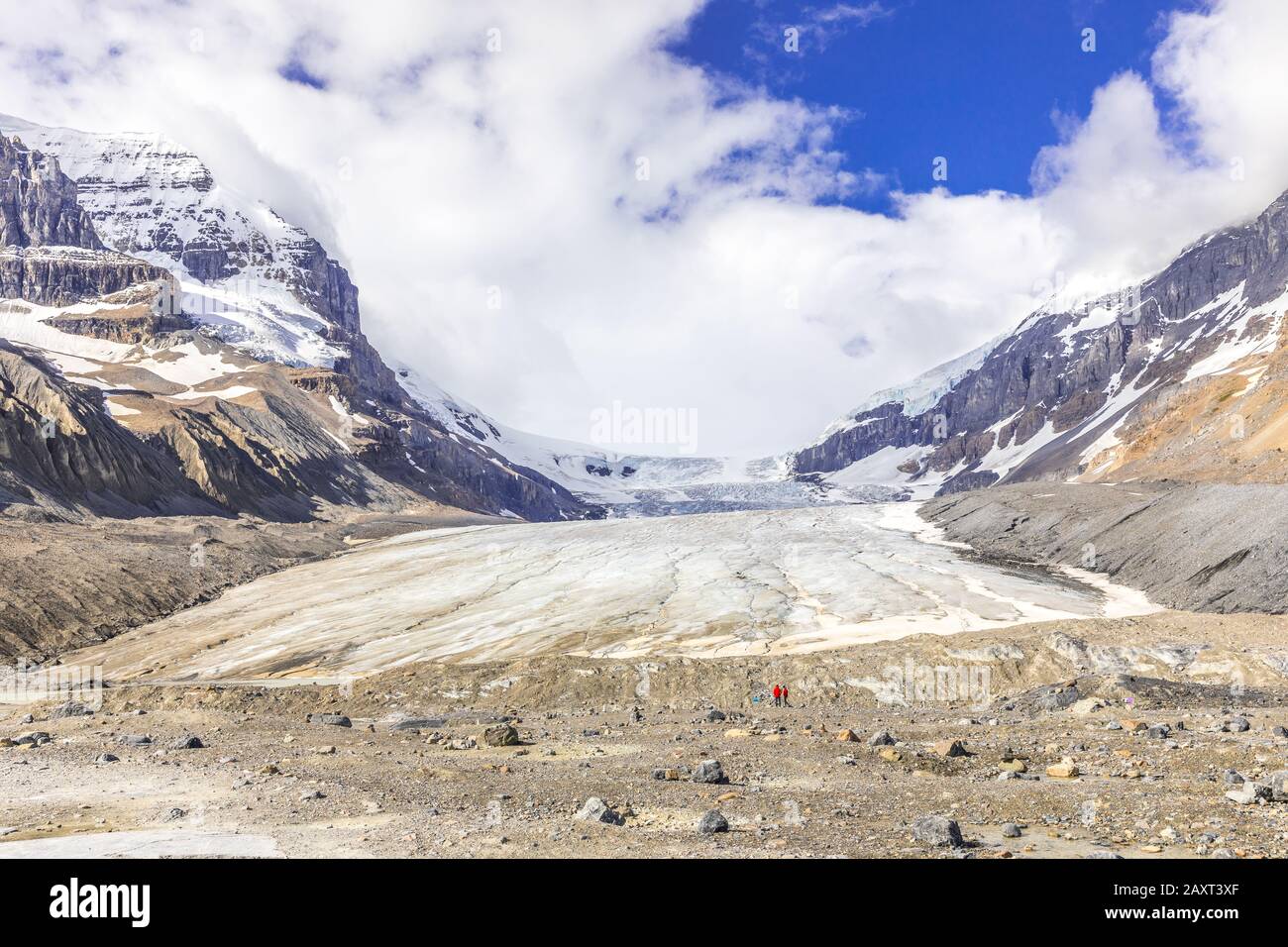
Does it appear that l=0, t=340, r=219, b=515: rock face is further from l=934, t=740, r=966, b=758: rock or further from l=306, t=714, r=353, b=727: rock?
l=934, t=740, r=966, b=758: rock

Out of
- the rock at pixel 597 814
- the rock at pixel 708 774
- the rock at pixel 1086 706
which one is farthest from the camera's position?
the rock at pixel 1086 706

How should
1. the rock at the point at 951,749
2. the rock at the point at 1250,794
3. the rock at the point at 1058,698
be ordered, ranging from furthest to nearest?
the rock at the point at 1058,698
the rock at the point at 951,749
the rock at the point at 1250,794

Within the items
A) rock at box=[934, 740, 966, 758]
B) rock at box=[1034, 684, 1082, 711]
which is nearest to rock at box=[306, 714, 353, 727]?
rock at box=[934, 740, 966, 758]

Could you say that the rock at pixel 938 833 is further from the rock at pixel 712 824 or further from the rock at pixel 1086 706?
the rock at pixel 1086 706

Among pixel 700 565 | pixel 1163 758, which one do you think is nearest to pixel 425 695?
pixel 1163 758

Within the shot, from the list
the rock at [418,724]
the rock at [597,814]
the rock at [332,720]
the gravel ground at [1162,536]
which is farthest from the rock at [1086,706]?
the gravel ground at [1162,536]

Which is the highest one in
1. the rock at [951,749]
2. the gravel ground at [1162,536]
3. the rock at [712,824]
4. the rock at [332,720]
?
the gravel ground at [1162,536]

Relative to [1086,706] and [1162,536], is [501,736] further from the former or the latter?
[1162,536]
